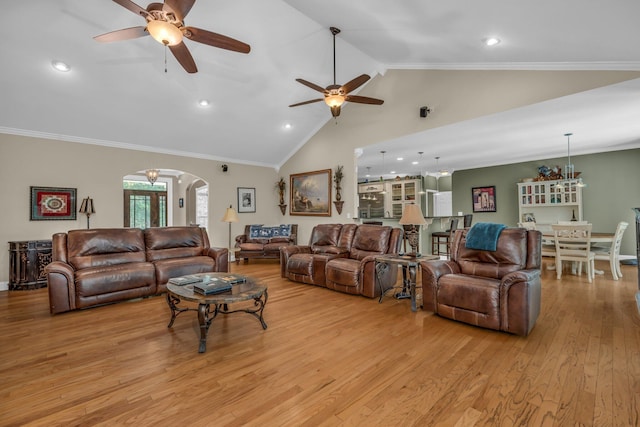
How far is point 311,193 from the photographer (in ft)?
24.0

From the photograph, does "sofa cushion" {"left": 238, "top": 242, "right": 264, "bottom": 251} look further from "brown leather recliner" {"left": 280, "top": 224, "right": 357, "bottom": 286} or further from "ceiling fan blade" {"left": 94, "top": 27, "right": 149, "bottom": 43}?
"ceiling fan blade" {"left": 94, "top": 27, "right": 149, "bottom": 43}

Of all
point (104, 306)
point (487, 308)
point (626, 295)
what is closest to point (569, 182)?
point (626, 295)

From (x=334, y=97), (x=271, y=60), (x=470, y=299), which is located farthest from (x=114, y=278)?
(x=470, y=299)

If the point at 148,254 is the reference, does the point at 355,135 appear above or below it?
above

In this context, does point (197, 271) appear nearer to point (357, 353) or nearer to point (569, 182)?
point (357, 353)

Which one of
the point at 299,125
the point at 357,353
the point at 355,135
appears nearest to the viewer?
the point at 357,353

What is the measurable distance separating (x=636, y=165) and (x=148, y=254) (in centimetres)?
988

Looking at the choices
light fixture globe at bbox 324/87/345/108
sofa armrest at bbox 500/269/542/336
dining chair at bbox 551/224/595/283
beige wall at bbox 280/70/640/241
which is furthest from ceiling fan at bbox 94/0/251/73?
dining chair at bbox 551/224/595/283

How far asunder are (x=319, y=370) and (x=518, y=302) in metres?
1.95

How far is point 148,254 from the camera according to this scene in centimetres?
455

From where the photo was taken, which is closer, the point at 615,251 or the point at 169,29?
the point at 169,29

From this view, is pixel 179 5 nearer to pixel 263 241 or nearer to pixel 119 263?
pixel 119 263

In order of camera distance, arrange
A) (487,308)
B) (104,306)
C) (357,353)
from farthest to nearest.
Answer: (104,306) < (487,308) < (357,353)

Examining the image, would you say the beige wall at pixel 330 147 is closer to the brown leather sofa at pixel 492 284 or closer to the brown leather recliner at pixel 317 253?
the brown leather recliner at pixel 317 253
